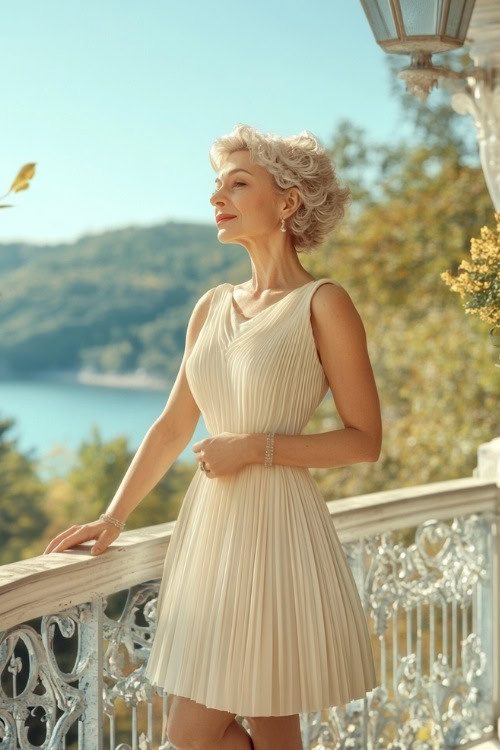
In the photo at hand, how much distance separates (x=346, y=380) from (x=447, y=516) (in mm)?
1324

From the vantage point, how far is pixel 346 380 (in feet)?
7.48

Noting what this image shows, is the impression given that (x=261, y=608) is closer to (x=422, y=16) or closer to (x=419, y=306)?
(x=422, y=16)

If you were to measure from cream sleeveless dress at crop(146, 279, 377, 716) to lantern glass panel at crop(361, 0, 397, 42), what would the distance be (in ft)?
3.05

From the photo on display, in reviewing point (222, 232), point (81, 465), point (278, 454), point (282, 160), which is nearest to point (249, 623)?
point (278, 454)

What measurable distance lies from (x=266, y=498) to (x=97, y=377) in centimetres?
2581

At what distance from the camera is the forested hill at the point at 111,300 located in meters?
26.5

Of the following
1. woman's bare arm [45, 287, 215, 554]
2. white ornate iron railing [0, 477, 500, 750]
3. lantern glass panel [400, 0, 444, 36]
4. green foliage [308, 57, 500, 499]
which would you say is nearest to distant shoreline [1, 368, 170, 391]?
green foliage [308, 57, 500, 499]

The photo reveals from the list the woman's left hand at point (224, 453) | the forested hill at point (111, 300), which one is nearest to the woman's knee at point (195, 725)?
the woman's left hand at point (224, 453)

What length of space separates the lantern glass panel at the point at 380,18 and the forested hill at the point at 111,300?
22371 mm

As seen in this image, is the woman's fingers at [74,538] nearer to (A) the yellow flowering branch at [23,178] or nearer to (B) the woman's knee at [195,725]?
(B) the woman's knee at [195,725]

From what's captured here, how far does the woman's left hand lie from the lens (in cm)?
224

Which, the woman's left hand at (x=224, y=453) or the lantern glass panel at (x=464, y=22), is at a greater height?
the lantern glass panel at (x=464, y=22)

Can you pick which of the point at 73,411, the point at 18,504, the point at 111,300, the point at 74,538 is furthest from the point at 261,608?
the point at 73,411

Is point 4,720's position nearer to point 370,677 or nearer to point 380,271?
point 370,677
